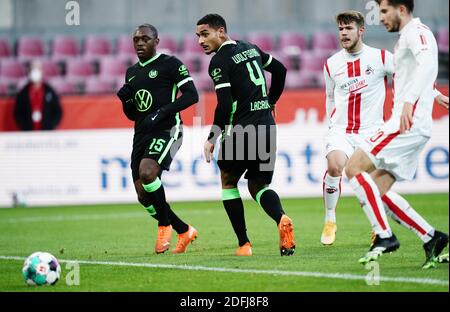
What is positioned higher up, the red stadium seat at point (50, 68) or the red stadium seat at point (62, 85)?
the red stadium seat at point (50, 68)

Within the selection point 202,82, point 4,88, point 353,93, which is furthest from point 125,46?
Result: point 353,93

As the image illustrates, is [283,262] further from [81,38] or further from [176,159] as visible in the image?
[81,38]

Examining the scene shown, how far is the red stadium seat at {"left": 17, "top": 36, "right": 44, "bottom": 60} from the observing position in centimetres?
2002

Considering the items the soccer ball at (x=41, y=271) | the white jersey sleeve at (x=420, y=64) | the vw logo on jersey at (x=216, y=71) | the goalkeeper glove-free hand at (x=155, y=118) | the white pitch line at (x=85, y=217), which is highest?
the white jersey sleeve at (x=420, y=64)

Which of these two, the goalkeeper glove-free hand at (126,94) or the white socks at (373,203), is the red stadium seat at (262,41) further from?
the white socks at (373,203)

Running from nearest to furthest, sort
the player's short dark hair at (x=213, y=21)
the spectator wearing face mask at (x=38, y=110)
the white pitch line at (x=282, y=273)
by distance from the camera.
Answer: the white pitch line at (x=282, y=273) → the player's short dark hair at (x=213, y=21) → the spectator wearing face mask at (x=38, y=110)

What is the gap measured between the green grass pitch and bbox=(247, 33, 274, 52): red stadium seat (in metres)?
5.51

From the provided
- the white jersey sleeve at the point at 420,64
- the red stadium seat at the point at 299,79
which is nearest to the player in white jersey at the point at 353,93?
the white jersey sleeve at the point at 420,64

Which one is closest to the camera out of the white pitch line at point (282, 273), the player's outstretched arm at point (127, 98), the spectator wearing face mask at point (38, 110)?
the white pitch line at point (282, 273)

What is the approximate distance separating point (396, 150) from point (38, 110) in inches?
434

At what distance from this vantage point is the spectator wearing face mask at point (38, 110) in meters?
16.8

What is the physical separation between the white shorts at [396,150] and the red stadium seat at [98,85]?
12880 mm

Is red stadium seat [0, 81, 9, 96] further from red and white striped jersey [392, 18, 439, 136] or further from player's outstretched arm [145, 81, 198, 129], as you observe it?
red and white striped jersey [392, 18, 439, 136]

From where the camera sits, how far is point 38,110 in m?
16.8
